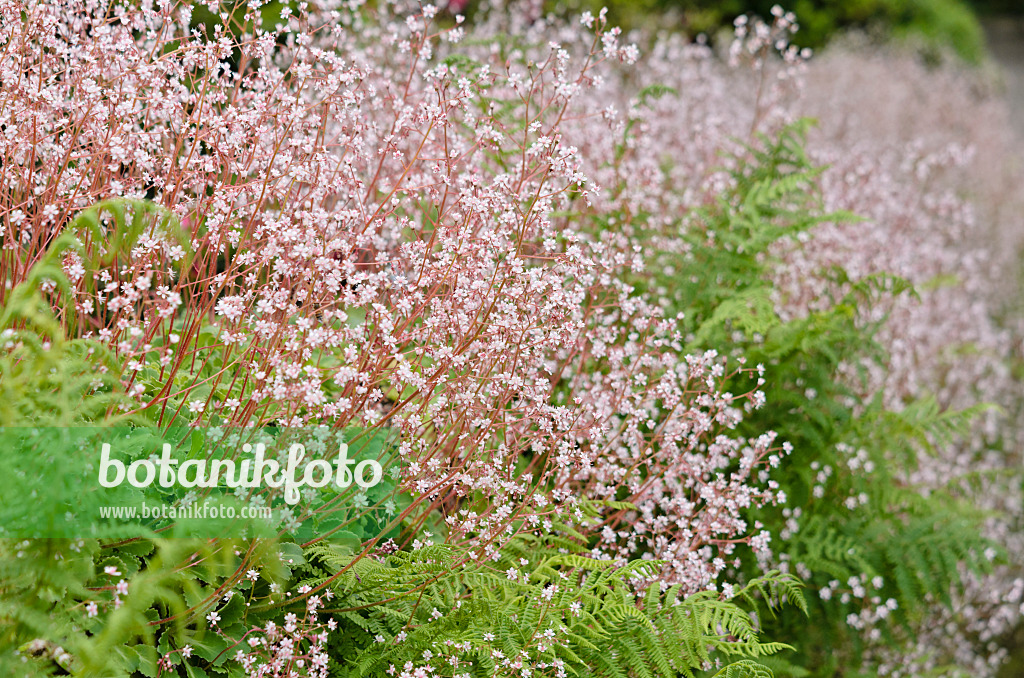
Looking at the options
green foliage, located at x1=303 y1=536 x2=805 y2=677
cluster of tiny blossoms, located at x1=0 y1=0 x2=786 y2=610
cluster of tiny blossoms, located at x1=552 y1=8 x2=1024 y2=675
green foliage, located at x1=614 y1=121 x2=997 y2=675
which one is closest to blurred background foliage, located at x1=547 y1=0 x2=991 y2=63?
cluster of tiny blossoms, located at x1=552 y1=8 x2=1024 y2=675

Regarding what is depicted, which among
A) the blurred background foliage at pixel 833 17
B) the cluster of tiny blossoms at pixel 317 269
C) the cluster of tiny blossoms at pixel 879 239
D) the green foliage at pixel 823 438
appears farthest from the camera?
the blurred background foliage at pixel 833 17

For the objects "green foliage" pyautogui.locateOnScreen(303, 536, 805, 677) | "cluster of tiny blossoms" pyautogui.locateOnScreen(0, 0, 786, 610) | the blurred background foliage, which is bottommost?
"green foliage" pyautogui.locateOnScreen(303, 536, 805, 677)

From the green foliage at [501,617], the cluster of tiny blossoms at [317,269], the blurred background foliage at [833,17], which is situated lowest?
the green foliage at [501,617]

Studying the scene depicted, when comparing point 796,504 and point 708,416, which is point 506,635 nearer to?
point 708,416

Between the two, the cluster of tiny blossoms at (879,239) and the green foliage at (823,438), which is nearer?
the green foliage at (823,438)

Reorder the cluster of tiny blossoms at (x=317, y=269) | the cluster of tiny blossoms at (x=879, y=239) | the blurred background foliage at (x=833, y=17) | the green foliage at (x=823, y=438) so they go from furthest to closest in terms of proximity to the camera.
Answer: the blurred background foliage at (x=833, y=17), the cluster of tiny blossoms at (x=879, y=239), the green foliage at (x=823, y=438), the cluster of tiny blossoms at (x=317, y=269)

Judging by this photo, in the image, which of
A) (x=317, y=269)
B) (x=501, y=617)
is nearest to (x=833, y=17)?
(x=317, y=269)

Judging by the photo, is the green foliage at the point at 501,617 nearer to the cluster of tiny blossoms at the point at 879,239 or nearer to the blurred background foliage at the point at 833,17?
the cluster of tiny blossoms at the point at 879,239

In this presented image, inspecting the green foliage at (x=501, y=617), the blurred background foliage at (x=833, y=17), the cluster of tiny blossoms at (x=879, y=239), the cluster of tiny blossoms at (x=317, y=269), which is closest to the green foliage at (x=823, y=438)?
the cluster of tiny blossoms at (x=879, y=239)

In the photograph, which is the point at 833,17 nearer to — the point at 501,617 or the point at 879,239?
the point at 879,239

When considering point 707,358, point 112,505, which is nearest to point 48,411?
point 112,505

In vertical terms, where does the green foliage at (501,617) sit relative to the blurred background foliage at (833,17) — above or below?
below

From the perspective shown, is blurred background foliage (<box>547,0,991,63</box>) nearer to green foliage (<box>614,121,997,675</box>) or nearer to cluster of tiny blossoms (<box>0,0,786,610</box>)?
green foliage (<box>614,121,997,675</box>)

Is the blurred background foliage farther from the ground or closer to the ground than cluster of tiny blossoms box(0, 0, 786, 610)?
farther from the ground
